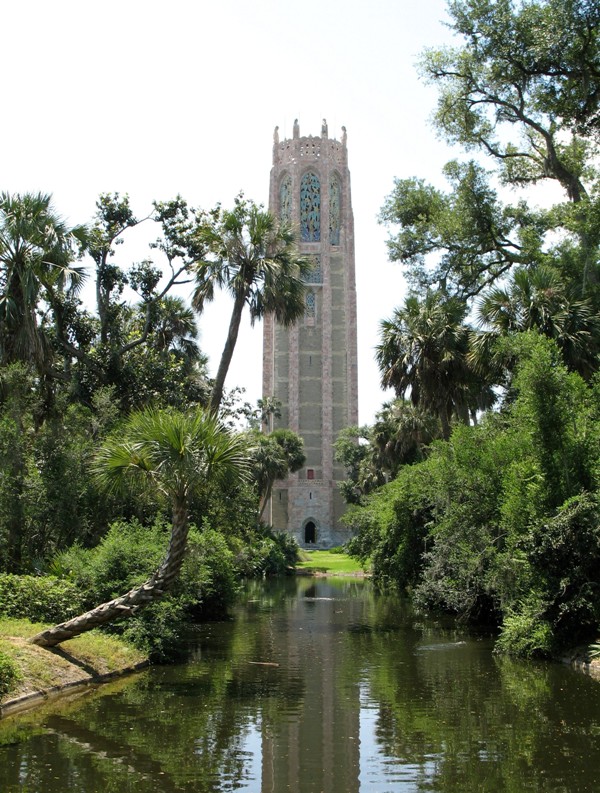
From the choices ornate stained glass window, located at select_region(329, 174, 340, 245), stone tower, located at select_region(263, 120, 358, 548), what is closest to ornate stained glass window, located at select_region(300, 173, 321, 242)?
stone tower, located at select_region(263, 120, 358, 548)

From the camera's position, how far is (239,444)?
13.7 meters

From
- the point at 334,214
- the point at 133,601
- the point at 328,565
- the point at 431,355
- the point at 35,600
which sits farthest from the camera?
the point at 334,214

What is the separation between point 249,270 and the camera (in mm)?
24312

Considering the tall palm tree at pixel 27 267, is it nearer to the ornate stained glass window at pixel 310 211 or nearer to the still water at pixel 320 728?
the still water at pixel 320 728

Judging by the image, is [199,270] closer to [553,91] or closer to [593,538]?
[553,91]

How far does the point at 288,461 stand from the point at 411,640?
1660 inches

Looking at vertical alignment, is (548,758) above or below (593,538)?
below

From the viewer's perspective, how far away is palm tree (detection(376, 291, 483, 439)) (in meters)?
25.9

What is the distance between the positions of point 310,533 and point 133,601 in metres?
69.2

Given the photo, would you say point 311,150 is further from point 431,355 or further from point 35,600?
point 35,600

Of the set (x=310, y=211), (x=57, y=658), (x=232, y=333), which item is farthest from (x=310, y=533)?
(x=57, y=658)

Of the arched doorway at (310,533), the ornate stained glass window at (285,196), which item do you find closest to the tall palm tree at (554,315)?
the arched doorway at (310,533)

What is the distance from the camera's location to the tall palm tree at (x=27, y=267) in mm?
20516

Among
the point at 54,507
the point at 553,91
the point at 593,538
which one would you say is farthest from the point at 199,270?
the point at 593,538
